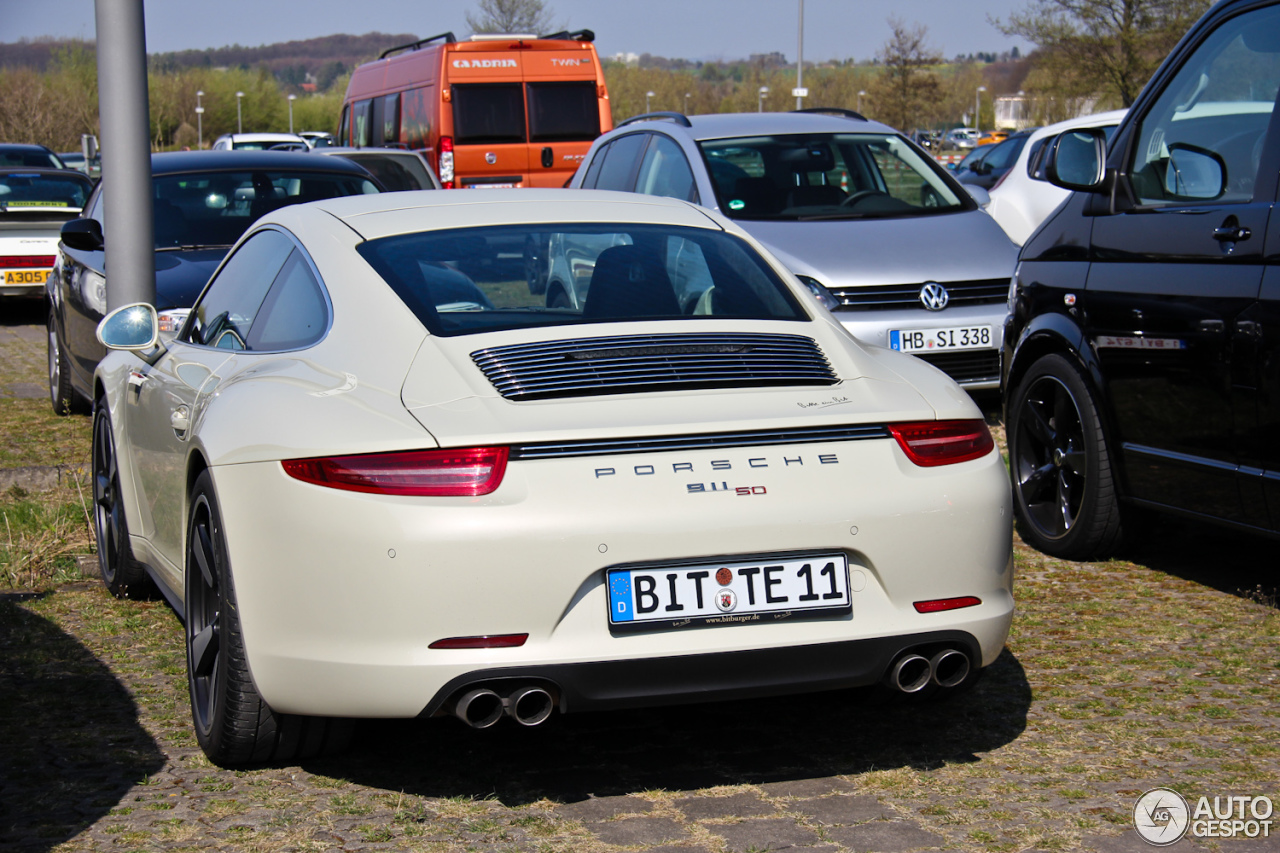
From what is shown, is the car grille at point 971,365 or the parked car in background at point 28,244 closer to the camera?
the car grille at point 971,365

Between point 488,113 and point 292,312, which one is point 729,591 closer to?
point 292,312

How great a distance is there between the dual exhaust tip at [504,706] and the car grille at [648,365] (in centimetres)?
66

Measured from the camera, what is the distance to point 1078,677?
14.5 ft

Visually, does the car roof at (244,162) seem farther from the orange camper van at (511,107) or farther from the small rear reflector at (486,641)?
the orange camper van at (511,107)

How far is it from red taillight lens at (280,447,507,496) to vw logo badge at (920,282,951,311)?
18.5ft

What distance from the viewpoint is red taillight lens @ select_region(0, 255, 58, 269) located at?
48.5ft

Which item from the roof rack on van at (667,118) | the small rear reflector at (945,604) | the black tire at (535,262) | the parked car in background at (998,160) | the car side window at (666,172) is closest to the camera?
→ the small rear reflector at (945,604)

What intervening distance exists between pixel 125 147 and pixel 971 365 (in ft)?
15.7

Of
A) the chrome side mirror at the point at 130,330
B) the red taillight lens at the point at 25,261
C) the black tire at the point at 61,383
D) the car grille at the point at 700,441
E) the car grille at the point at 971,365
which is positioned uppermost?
the chrome side mirror at the point at 130,330

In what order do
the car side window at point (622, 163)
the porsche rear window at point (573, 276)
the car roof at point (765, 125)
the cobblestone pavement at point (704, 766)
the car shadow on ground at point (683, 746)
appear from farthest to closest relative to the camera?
the car side window at point (622, 163)
the car roof at point (765, 125)
the porsche rear window at point (573, 276)
the car shadow on ground at point (683, 746)
the cobblestone pavement at point (704, 766)

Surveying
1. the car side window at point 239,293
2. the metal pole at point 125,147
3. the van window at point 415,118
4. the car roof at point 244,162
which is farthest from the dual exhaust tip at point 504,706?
the van window at point 415,118

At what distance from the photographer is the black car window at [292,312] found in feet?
12.4

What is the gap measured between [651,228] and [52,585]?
2.98 m

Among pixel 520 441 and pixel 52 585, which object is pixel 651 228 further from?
pixel 52 585
